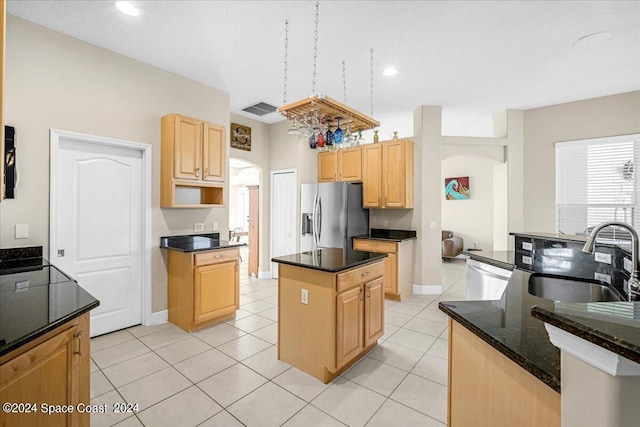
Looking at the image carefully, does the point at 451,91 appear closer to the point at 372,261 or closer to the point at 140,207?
the point at 372,261

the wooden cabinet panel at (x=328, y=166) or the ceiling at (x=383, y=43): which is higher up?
the ceiling at (x=383, y=43)

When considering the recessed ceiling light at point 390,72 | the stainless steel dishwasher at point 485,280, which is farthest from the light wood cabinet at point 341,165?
the stainless steel dishwasher at point 485,280

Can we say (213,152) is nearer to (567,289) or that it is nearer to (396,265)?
(396,265)

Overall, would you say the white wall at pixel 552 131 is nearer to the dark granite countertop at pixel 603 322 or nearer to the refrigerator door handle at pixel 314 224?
the refrigerator door handle at pixel 314 224

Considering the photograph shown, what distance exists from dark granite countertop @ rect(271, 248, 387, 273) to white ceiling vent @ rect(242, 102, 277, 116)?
9.62 ft

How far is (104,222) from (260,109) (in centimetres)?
290

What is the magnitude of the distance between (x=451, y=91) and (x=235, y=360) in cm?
429

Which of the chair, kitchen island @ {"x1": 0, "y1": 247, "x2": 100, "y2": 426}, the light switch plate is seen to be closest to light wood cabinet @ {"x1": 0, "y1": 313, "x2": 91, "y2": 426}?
kitchen island @ {"x1": 0, "y1": 247, "x2": 100, "y2": 426}

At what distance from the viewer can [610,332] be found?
60cm

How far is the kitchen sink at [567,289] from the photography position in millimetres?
1844

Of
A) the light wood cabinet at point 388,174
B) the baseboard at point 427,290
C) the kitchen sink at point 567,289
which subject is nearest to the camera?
the kitchen sink at point 567,289

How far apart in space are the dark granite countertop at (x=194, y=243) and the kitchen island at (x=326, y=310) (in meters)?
1.22

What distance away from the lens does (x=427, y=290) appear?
4.71 meters

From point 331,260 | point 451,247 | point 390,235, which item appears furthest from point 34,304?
point 451,247
